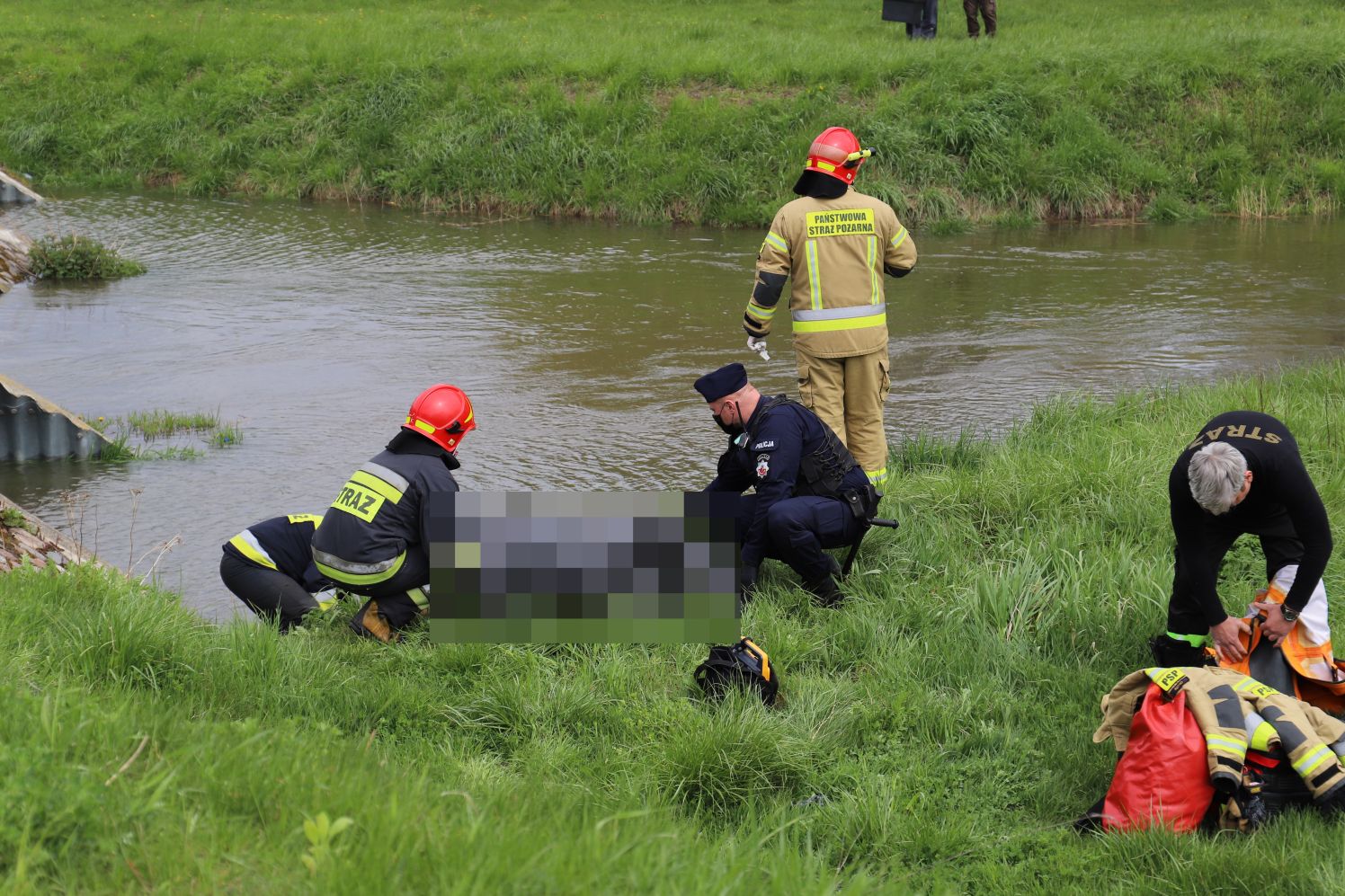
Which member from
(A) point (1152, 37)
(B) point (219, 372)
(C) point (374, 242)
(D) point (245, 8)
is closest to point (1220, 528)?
(B) point (219, 372)

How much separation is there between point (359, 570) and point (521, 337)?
266 inches

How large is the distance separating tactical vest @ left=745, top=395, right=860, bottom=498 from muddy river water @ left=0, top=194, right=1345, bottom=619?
5.90 feet

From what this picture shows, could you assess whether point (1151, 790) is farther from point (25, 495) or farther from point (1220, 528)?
point (25, 495)

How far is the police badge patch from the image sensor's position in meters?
6.39

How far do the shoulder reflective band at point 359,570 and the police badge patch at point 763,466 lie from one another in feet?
5.88

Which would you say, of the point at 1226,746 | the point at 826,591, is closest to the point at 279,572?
the point at 826,591

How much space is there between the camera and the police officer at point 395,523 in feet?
19.7

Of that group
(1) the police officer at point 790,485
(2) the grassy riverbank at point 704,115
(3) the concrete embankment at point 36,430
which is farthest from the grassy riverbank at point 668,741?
(2) the grassy riverbank at point 704,115

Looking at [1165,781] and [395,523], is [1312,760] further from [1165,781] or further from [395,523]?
[395,523]

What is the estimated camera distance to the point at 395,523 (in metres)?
6.05

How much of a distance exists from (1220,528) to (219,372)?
29.4 ft

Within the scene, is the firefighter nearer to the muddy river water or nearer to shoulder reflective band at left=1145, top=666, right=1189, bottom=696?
the muddy river water

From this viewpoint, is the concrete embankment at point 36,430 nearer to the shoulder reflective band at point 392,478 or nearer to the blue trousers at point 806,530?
the shoulder reflective band at point 392,478

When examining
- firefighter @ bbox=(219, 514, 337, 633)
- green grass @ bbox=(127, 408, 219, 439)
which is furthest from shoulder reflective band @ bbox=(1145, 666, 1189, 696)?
green grass @ bbox=(127, 408, 219, 439)
